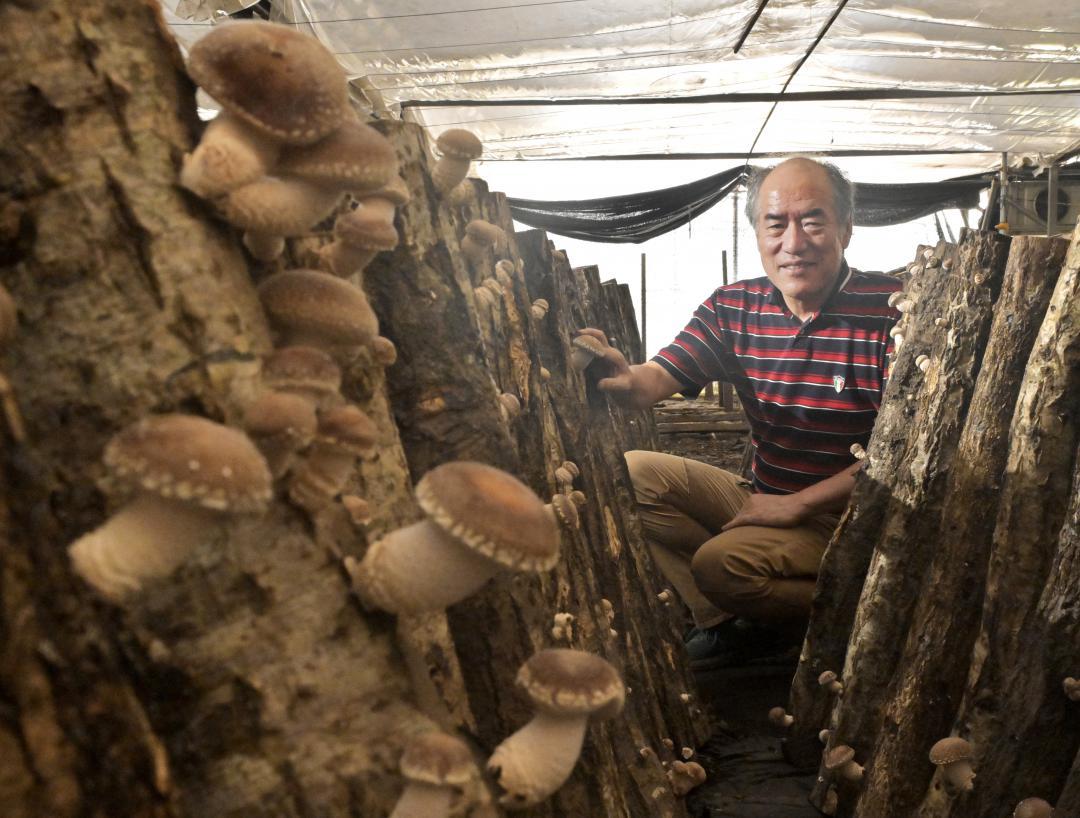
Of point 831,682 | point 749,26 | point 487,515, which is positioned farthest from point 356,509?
point 749,26

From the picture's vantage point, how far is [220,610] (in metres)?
1.22

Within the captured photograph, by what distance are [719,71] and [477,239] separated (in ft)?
23.1

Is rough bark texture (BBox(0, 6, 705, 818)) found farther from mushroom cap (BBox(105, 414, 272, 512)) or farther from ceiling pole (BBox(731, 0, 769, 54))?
ceiling pole (BBox(731, 0, 769, 54))

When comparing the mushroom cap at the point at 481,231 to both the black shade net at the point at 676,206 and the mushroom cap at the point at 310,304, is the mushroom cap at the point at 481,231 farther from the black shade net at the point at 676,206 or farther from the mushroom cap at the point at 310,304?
the black shade net at the point at 676,206

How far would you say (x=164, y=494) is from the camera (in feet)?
3.40

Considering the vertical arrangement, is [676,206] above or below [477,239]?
below

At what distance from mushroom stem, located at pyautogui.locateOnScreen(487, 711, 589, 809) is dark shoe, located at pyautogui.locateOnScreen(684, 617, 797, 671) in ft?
12.8

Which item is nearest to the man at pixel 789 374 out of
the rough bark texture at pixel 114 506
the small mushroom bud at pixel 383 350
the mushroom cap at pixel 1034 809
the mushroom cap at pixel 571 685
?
the mushroom cap at pixel 1034 809

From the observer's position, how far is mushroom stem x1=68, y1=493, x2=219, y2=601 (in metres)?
1.08

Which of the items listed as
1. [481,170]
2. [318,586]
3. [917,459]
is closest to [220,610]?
[318,586]

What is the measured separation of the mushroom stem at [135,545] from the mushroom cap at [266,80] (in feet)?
2.13

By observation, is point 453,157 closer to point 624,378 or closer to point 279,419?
point 279,419

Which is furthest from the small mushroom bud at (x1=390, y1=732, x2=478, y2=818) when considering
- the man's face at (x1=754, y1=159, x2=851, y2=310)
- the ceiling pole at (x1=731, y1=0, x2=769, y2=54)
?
the ceiling pole at (x1=731, y1=0, x2=769, y2=54)

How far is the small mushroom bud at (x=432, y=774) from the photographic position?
4.03ft
